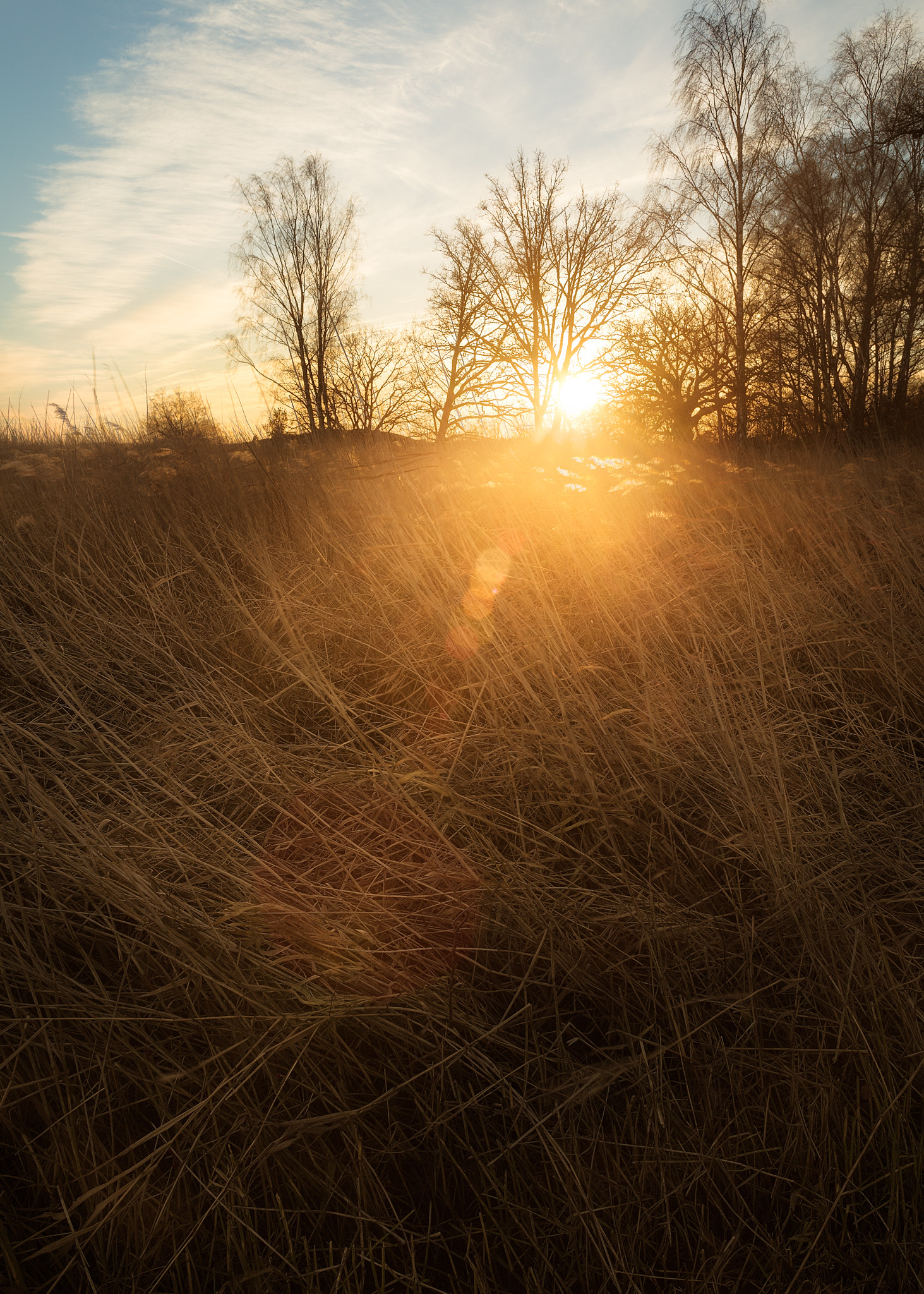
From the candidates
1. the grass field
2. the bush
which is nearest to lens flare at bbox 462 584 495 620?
the grass field

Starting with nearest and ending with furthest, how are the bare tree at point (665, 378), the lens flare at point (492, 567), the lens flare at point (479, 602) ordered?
the lens flare at point (479, 602) < the lens flare at point (492, 567) < the bare tree at point (665, 378)

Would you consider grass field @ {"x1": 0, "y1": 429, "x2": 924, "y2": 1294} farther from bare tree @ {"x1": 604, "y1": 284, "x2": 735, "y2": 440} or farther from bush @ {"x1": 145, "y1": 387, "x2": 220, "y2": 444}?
bare tree @ {"x1": 604, "y1": 284, "x2": 735, "y2": 440}

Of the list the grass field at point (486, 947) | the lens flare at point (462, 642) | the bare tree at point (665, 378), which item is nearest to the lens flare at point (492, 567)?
the grass field at point (486, 947)

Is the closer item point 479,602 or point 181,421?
point 479,602

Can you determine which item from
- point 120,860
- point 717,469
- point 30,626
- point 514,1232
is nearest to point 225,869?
point 120,860

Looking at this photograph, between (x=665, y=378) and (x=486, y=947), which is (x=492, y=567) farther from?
(x=665, y=378)

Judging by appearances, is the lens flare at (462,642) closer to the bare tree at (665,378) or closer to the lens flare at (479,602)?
the lens flare at (479,602)

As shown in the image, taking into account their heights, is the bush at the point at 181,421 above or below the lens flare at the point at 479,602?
above

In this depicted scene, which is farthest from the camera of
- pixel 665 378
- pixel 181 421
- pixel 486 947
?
pixel 665 378

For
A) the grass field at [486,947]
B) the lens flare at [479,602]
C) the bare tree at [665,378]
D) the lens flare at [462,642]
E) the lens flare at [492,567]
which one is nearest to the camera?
the grass field at [486,947]

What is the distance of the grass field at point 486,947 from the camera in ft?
2.89

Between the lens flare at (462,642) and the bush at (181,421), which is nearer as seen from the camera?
the lens flare at (462,642)

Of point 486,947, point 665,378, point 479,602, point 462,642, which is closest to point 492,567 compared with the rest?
point 479,602

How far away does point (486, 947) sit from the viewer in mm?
1250
